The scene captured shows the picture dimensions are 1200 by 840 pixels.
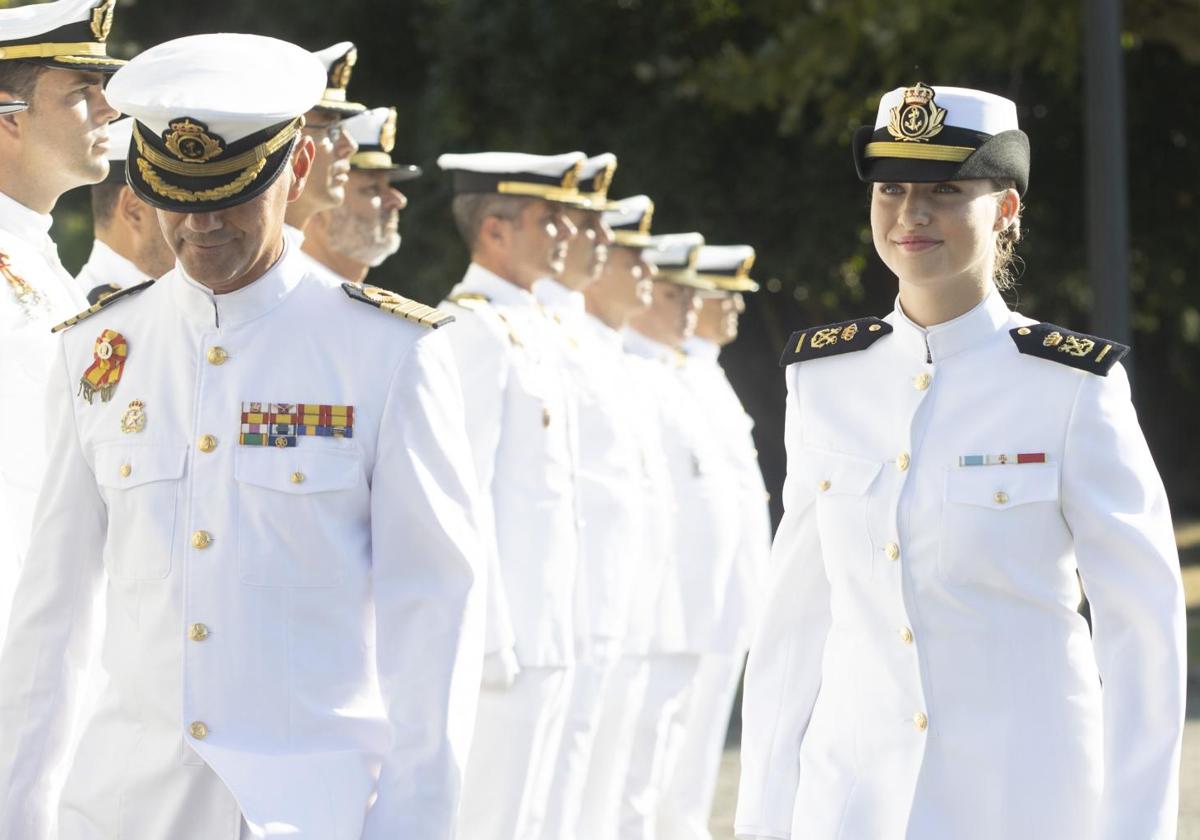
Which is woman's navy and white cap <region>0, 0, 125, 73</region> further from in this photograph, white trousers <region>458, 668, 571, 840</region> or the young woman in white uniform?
white trousers <region>458, 668, 571, 840</region>

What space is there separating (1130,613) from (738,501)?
5472 millimetres

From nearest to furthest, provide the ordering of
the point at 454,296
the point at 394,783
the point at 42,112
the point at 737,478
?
the point at 394,783, the point at 42,112, the point at 454,296, the point at 737,478

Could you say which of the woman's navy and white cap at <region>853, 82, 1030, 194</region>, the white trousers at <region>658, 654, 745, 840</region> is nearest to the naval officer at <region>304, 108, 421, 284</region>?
the white trousers at <region>658, 654, 745, 840</region>

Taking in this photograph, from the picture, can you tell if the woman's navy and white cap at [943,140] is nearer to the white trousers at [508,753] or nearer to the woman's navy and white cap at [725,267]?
the white trousers at [508,753]

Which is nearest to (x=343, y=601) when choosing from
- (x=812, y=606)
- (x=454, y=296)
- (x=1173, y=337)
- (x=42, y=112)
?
(x=812, y=606)

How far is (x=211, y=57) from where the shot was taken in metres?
3.41

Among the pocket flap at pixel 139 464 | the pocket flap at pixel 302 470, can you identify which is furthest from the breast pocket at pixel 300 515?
the pocket flap at pixel 139 464

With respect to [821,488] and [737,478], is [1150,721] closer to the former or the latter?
[821,488]

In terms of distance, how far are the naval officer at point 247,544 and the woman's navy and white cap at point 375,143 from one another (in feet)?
9.92

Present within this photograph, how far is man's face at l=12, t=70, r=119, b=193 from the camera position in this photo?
4473 mm

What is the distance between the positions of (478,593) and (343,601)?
0.21 m

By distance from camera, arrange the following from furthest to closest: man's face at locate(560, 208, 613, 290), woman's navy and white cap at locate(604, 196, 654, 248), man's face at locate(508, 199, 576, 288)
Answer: woman's navy and white cap at locate(604, 196, 654, 248) < man's face at locate(560, 208, 613, 290) < man's face at locate(508, 199, 576, 288)

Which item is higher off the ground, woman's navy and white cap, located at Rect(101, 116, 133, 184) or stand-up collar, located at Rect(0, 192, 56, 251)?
woman's navy and white cap, located at Rect(101, 116, 133, 184)

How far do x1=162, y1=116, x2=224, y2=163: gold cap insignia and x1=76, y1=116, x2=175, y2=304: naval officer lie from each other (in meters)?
1.72
